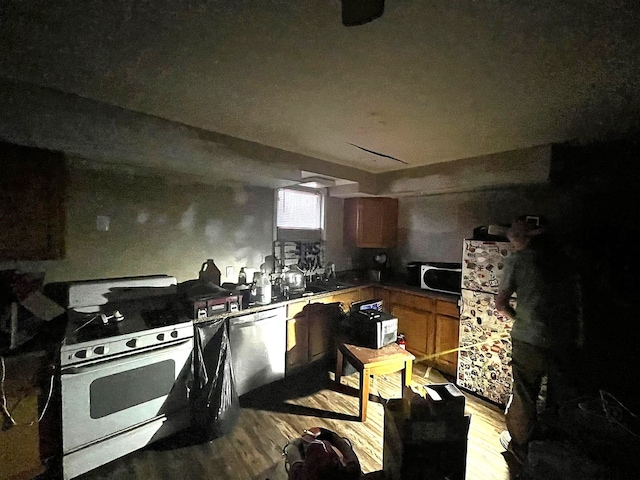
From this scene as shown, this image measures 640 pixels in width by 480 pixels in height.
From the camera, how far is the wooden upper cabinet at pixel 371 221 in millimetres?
3400

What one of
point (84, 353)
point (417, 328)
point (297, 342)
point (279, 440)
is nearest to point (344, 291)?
point (297, 342)

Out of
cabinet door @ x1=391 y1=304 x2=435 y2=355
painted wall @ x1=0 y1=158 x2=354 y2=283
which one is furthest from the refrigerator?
painted wall @ x1=0 y1=158 x2=354 y2=283

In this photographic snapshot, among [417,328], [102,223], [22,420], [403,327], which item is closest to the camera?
[22,420]

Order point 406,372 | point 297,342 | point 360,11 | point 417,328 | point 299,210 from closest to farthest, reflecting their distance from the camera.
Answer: point 360,11, point 406,372, point 297,342, point 417,328, point 299,210

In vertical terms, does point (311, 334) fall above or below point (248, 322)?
below

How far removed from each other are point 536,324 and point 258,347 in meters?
1.98

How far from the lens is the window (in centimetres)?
304

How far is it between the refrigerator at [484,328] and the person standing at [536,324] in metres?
0.30

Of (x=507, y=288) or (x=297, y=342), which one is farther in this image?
(x=297, y=342)

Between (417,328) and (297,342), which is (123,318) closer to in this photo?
(297,342)

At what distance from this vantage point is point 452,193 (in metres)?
2.99

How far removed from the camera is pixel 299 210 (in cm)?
320

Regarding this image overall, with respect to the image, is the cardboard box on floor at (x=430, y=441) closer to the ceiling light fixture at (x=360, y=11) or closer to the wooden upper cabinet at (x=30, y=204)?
the ceiling light fixture at (x=360, y=11)

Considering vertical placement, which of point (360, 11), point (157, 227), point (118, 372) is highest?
point (360, 11)
